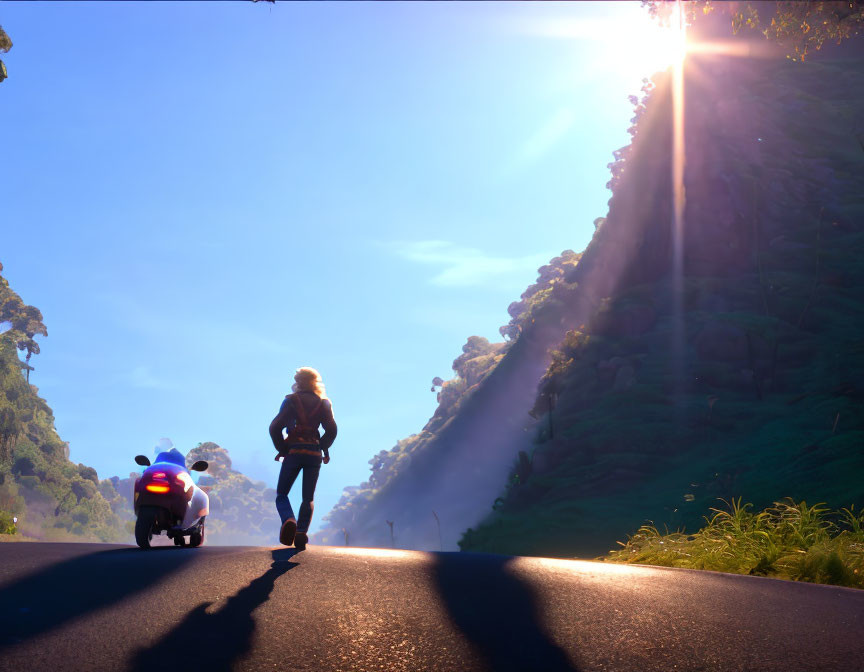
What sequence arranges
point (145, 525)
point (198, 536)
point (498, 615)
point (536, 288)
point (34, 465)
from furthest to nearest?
point (536, 288) < point (34, 465) < point (198, 536) < point (145, 525) < point (498, 615)

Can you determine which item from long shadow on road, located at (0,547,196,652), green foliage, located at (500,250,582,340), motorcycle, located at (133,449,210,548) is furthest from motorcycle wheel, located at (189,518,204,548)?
green foliage, located at (500,250,582,340)

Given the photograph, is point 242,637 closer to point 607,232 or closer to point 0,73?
point 0,73

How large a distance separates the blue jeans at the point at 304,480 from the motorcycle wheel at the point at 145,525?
1810 millimetres

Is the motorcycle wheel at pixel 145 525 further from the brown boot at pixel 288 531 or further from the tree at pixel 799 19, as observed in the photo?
the tree at pixel 799 19

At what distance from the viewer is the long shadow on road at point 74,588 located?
4.75 m

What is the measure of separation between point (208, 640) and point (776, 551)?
5795 millimetres

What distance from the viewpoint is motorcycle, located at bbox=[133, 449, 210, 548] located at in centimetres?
951

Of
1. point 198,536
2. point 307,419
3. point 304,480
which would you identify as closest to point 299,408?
point 307,419

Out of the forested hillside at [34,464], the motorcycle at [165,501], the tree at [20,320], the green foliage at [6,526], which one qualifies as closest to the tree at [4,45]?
the green foliage at [6,526]

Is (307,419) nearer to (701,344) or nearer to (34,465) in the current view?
(701,344)

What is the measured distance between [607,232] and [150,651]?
79099 millimetres

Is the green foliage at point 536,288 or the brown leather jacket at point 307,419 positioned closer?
the brown leather jacket at point 307,419

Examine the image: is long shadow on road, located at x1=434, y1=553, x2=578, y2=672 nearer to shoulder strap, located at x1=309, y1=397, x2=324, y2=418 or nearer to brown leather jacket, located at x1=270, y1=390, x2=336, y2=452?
brown leather jacket, located at x1=270, y1=390, x2=336, y2=452

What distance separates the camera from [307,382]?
29.3 feet
